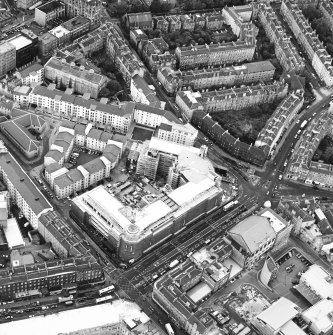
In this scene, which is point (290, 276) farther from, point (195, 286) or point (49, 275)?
point (49, 275)

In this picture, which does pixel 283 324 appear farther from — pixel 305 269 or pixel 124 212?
pixel 124 212

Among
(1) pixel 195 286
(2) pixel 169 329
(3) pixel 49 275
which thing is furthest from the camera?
(1) pixel 195 286

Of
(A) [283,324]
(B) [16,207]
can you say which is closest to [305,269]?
(A) [283,324]

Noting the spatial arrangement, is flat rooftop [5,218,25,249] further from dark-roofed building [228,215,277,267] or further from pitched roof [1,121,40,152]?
dark-roofed building [228,215,277,267]

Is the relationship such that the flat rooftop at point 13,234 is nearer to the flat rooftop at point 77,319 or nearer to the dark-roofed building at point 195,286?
the flat rooftop at point 77,319

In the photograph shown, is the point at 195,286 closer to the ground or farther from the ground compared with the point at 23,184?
closer to the ground

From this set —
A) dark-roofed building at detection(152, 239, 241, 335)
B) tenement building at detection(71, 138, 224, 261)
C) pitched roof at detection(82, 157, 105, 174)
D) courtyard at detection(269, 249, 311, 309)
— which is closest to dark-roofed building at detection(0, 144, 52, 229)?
tenement building at detection(71, 138, 224, 261)

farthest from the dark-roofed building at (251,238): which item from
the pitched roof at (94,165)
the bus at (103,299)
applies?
the pitched roof at (94,165)

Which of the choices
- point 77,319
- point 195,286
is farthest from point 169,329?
point 77,319

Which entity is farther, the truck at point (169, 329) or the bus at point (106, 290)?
the bus at point (106, 290)

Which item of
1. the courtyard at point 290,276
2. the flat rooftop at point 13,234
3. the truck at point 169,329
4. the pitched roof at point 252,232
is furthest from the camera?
the pitched roof at point 252,232

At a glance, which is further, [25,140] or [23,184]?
[25,140]

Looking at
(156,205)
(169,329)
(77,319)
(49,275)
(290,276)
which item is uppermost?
(156,205)
